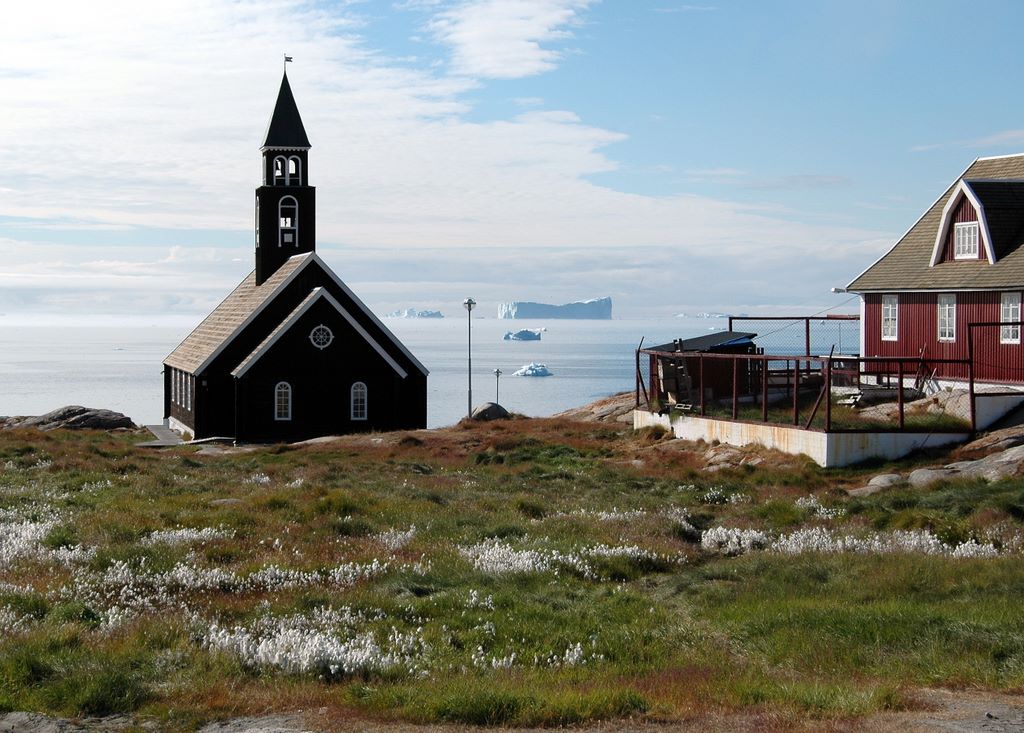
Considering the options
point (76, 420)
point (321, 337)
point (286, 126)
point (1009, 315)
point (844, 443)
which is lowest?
point (76, 420)

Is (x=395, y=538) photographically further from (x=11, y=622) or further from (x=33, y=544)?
(x=11, y=622)

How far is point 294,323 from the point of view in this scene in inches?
1766

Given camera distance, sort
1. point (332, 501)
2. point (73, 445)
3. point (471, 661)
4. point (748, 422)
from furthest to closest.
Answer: point (73, 445)
point (748, 422)
point (332, 501)
point (471, 661)

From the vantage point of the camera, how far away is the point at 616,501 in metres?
22.7

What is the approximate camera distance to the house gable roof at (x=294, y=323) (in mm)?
44344

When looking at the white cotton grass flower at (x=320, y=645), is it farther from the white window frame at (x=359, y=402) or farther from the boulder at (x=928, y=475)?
the white window frame at (x=359, y=402)

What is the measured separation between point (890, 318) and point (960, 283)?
364 cm

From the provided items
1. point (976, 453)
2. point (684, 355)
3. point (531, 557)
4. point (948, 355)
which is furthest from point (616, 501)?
point (948, 355)

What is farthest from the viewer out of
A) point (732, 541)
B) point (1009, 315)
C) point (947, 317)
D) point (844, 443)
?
point (947, 317)

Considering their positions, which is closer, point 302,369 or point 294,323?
point 294,323

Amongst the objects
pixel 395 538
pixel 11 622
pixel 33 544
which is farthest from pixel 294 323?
pixel 11 622

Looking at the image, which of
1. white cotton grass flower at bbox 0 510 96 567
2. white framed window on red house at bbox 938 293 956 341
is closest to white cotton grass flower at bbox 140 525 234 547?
white cotton grass flower at bbox 0 510 96 567

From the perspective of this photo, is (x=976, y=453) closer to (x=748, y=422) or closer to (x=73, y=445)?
(x=748, y=422)

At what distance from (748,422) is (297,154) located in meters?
27.8
